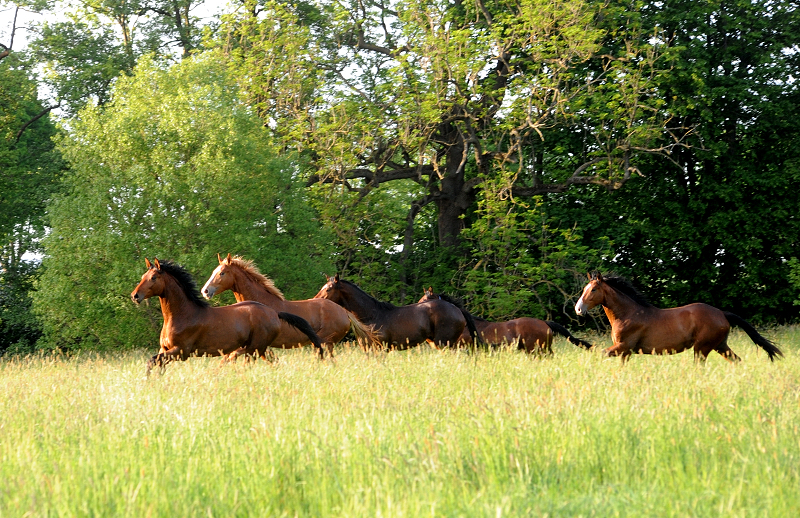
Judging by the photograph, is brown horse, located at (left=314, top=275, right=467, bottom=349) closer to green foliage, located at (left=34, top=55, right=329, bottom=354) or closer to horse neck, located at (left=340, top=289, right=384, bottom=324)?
horse neck, located at (left=340, top=289, right=384, bottom=324)

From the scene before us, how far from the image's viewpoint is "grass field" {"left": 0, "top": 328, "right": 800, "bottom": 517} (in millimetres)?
4348

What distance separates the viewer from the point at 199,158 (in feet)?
61.2

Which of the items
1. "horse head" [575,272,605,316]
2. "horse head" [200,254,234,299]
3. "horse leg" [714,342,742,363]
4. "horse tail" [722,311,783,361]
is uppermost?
"horse head" [200,254,234,299]

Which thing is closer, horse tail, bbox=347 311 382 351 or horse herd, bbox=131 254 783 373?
horse herd, bbox=131 254 783 373

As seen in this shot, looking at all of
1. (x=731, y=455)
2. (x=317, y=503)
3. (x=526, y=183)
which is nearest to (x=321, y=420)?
(x=317, y=503)

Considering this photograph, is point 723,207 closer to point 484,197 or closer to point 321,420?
point 484,197

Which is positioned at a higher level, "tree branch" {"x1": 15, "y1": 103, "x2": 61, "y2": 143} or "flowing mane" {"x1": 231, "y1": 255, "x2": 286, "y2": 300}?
"tree branch" {"x1": 15, "y1": 103, "x2": 61, "y2": 143}

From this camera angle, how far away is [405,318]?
15086 millimetres

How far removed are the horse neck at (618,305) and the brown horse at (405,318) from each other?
3.21 meters

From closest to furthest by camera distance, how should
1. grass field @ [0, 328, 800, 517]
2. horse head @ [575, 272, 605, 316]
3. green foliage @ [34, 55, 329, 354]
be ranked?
grass field @ [0, 328, 800, 517]
horse head @ [575, 272, 605, 316]
green foliage @ [34, 55, 329, 354]

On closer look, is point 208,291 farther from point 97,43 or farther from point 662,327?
point 97,43

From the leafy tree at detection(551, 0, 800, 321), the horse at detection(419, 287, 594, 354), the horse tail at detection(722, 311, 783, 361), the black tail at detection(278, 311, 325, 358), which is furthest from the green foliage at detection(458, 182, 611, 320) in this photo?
the black tail at detection(278, 311, 325, 358)

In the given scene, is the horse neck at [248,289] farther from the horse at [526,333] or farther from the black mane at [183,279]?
the horse at [526,333]

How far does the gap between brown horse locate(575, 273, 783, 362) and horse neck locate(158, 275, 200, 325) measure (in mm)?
6101
